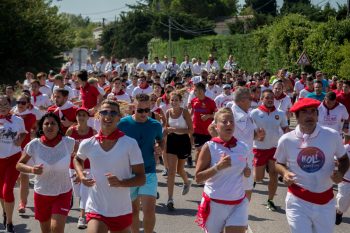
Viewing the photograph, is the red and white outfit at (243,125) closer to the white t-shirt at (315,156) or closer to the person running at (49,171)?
the person running at (49,171)

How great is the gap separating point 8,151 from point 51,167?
2104mm

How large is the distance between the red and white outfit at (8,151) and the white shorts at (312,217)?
14.8ft

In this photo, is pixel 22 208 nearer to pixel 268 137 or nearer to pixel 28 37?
pixel 268 137

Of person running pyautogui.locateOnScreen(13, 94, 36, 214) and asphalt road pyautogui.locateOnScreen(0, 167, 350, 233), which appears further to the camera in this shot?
person running pyautogui.locateOnScreen(13, 94, 36, 214)

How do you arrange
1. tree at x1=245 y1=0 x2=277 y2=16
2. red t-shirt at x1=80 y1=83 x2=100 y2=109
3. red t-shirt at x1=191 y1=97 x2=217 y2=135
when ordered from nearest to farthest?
red t-shirt at x1=191 y1=97 x2=217 y2=135 → red t-shirt at x1=80 y1=83 x2=100 y2=109 → tree at x1=245 y1=0 x2=277 y2=16

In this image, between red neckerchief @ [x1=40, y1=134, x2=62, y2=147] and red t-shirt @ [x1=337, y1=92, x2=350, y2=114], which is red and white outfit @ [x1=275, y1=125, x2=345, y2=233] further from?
red t-shirt @ [x1=337, y1=92, x2=350, y2=114]

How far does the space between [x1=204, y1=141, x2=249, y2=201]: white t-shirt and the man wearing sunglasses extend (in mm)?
1323

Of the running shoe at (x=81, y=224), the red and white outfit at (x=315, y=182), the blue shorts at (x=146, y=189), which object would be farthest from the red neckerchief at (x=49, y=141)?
the red and white outfit at (x=315, y=182)

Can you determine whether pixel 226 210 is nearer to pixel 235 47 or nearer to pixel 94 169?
pixel 94 169

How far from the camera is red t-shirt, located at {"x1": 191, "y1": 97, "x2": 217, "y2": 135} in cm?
1230

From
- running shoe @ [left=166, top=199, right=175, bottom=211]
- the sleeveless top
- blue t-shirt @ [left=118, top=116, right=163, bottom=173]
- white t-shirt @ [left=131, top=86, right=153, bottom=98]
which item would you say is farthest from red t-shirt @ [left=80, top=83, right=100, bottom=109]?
blue t-shirt @ [left=118, top=116, right=163, bottom=173]

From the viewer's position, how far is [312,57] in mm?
29438

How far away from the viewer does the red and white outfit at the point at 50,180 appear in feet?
22.8

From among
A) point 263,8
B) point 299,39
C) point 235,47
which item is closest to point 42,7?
point 235,47
